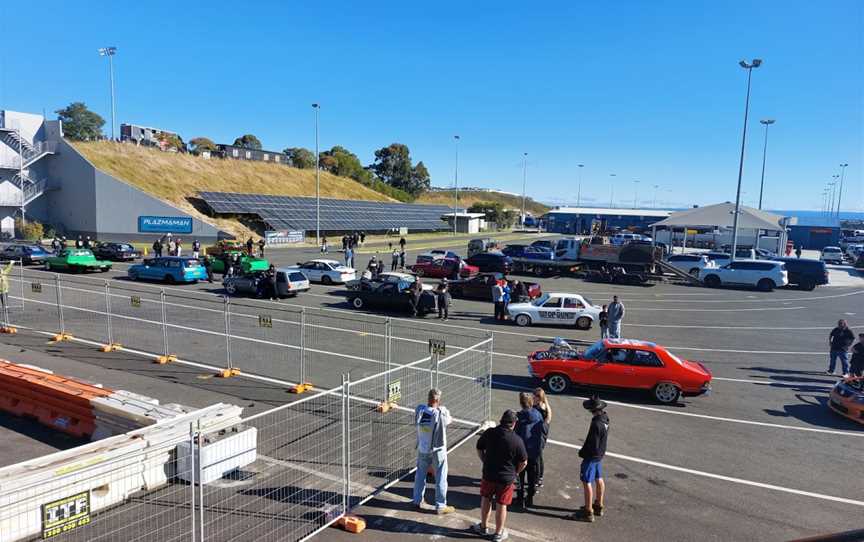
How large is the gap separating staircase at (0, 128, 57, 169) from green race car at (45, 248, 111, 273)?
23778mm

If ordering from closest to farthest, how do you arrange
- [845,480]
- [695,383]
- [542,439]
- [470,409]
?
[542,439]
[845,480]
[470,409]
[695,383]

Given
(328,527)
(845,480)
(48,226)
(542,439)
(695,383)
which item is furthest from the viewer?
(48,226)

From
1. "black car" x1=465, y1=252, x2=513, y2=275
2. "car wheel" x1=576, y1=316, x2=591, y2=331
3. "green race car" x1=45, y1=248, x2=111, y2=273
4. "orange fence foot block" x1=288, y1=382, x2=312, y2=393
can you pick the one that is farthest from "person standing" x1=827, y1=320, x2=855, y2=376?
"green race car" x1=45, y1=248, x2=111, y2=273

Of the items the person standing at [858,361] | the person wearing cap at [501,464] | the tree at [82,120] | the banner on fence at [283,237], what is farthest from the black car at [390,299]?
the tree at [82,120]

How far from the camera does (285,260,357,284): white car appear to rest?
29.6m

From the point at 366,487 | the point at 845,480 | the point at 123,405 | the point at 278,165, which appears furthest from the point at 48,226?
the point at 845,480

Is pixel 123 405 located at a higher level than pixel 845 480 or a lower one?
higher

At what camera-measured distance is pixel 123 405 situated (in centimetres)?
894

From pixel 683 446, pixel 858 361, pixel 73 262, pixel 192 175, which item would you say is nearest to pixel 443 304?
pixel 683 446

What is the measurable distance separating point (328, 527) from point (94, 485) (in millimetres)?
2940

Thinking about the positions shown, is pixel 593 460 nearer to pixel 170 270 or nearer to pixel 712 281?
pixel 170 270

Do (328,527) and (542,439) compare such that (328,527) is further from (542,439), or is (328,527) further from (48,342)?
(48,342)

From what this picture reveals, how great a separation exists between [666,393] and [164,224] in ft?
164

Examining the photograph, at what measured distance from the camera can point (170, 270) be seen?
1116 inches
